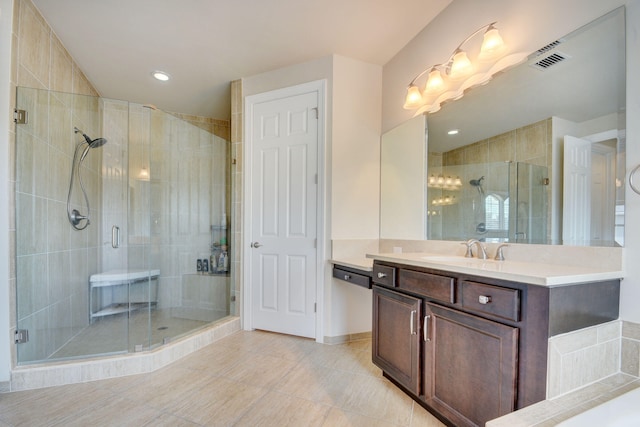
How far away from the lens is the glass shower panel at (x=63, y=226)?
1.94m

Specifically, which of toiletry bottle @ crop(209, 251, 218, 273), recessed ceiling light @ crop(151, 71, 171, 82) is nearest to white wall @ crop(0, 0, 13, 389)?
recessed ceiling light @ crop(151, 71, 171, 82)

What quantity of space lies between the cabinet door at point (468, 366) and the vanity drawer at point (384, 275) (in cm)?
30

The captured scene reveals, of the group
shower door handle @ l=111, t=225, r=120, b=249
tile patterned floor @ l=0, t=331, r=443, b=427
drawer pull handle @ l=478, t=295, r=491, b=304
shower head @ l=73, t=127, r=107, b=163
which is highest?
shower head @ l=73, t=127, r=107, b=163

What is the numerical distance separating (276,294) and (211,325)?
2.15 ft

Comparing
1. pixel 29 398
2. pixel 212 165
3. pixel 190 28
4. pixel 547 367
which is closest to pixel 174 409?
pixel 29 398

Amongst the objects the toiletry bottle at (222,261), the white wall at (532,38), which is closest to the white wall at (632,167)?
the white wall at (532,38)

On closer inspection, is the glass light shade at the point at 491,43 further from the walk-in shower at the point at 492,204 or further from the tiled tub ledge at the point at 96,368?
the tiled tub ledge at the point at 96,368

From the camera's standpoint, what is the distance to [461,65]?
6.18ft

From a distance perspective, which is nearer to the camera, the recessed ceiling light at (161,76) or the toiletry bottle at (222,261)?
the recessed ceiling light at (161,76)

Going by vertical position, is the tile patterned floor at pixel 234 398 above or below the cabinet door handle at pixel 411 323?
below

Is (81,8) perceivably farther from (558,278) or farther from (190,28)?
(558,278)

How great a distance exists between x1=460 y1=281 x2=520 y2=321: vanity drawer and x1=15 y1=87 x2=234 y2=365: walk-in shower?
2.20 m

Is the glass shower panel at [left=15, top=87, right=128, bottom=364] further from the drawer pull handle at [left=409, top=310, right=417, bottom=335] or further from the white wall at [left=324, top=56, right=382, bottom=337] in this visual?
the drawer pull handle at [left=409, top=310, right=417, bottom=335]

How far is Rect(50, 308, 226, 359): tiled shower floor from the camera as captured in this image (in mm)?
2115
